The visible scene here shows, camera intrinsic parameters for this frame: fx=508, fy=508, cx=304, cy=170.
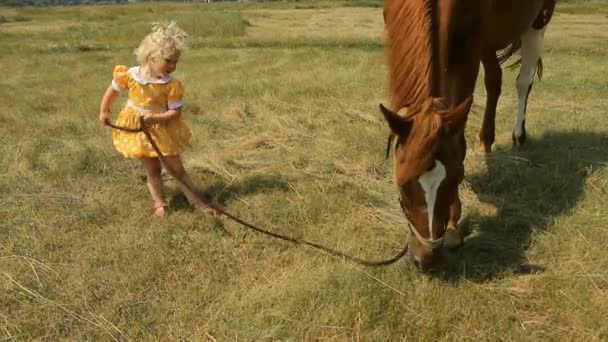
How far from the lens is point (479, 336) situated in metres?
2.68

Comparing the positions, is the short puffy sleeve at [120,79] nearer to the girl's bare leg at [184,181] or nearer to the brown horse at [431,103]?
the girl's bare leg at [184,181]

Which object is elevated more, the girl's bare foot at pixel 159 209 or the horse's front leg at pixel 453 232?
the horse's front leg at pixel 453 232

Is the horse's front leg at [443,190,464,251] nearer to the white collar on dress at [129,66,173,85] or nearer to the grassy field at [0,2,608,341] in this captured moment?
the grassy field at [0,2,608,341]

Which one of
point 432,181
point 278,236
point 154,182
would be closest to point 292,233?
point 278,236

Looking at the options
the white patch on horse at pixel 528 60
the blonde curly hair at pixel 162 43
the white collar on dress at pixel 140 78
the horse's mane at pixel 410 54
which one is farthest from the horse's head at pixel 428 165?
the white patch on horse at pixel 528 60

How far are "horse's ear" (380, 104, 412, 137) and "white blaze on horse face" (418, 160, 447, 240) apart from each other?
0.77ft

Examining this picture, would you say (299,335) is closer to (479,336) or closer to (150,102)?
(479,336)

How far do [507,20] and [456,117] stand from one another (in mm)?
2485

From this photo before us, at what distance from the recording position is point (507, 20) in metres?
4.61

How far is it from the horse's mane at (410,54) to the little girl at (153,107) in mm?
1746

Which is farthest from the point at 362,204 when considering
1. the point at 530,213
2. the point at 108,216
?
the point at 108,216

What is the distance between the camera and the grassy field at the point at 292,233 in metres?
2.81

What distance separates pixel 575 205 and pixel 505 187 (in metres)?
0.62

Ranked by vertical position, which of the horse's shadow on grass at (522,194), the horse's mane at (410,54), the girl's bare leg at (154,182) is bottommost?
the horse's shadow on grass at (522,194)
